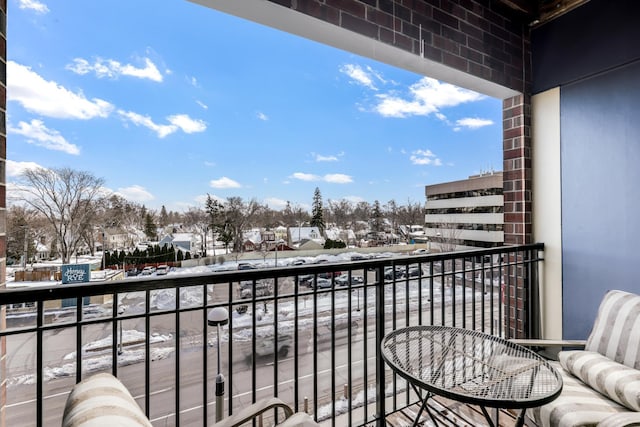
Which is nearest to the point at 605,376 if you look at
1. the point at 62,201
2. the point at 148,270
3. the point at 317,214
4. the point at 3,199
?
the point at 317,214

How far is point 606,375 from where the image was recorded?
1.48 metres

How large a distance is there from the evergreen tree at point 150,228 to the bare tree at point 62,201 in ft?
0.93

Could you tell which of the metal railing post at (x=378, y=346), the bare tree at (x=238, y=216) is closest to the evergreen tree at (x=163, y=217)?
the bare tree at (x=238, y=216)

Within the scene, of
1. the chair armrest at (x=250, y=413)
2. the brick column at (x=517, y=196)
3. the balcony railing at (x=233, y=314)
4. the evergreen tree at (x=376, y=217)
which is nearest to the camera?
the chair armrest at (x=250, y=413)

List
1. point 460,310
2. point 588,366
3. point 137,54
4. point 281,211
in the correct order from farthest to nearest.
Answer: point 137,54 → point 460,310 → point 281,211 → point 588,366

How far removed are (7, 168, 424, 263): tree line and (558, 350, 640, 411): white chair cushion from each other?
1.27 m

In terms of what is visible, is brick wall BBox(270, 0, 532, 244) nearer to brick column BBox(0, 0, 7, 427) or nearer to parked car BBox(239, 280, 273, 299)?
brick column BBox(0, 0, 7, 427)

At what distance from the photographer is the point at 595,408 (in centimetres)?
137

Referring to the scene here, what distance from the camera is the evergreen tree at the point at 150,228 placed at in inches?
77.6

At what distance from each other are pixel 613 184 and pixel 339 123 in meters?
2.99

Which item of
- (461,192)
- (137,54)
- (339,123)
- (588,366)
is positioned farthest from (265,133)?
(588,366)

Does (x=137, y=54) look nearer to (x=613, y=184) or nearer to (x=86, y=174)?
(x=86, y=174)

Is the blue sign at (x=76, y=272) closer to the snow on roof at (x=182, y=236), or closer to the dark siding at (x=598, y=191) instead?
the snow on roof at (x=182, y=236)

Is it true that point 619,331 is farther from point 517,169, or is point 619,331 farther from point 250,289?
point 250,289
